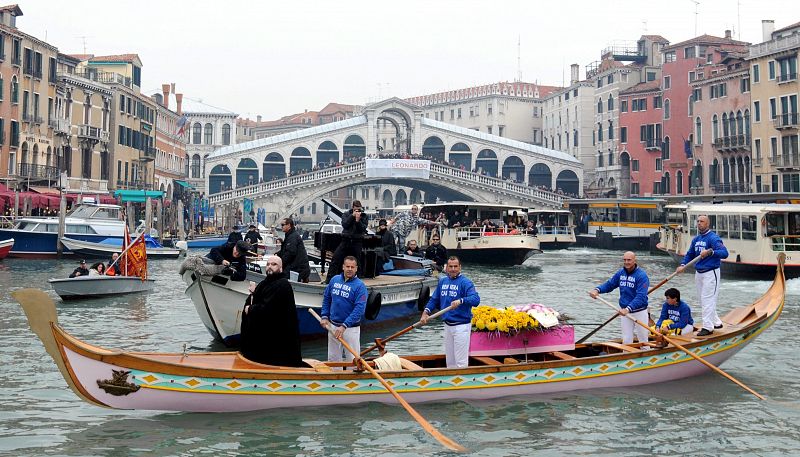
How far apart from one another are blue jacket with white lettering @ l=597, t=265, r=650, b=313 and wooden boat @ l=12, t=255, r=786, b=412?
18.9 inches

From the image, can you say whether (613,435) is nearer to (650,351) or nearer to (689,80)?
(650,351)

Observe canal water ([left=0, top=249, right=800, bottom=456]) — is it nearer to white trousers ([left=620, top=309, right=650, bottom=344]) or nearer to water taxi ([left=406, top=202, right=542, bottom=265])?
white trousers ([left=620, top=309, right=650, bottom=344])

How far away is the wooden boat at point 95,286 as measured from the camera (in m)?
18.4

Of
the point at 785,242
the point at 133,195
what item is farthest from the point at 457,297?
the point at 133,195

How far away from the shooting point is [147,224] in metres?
35.4

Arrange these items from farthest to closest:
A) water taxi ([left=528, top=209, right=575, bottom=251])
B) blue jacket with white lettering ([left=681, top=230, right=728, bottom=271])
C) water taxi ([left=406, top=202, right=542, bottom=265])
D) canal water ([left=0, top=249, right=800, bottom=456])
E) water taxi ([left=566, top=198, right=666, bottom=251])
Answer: water taxi ([left=566, top=198, right=666, bottom=251]), water taxi ([left=528, top=209, right=575, bottom=251]), water taxi ([left=406, top=202, right=542, bottom=265]), blue jacket with white lettering ([left=681, top=230, right=728, bottom=271]), canal water ([left=0, top=249, right=800, bottom=456])

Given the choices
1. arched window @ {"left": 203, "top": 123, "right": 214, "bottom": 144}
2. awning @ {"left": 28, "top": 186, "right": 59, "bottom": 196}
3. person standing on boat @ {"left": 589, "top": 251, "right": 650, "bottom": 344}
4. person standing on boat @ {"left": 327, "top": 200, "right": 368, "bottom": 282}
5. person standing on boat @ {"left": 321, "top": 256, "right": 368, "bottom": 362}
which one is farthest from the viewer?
arched window @ {"left": 203, "top": 123, "right": 214, "bottom": 144}

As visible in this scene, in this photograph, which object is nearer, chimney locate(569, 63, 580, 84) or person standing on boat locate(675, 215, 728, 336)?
person standing on boat locate(675, 215, 728, 336)

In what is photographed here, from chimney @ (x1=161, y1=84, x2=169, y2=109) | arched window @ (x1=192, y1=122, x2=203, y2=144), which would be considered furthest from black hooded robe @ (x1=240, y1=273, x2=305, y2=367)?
arched window @ (x1=192, y1=122, x2=203, y2=144)

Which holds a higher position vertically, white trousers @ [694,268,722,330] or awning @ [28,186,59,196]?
awning @ [28,186,59,196]

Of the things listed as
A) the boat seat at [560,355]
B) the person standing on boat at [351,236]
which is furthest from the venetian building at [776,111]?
the boat seat at [560,355]

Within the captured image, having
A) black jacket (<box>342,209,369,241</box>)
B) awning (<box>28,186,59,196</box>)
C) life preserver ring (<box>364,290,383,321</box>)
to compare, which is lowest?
life preserver ring (<box>364,290,383,321</box>)

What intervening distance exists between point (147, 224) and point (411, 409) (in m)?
28.9

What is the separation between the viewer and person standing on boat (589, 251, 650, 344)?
10.4m
